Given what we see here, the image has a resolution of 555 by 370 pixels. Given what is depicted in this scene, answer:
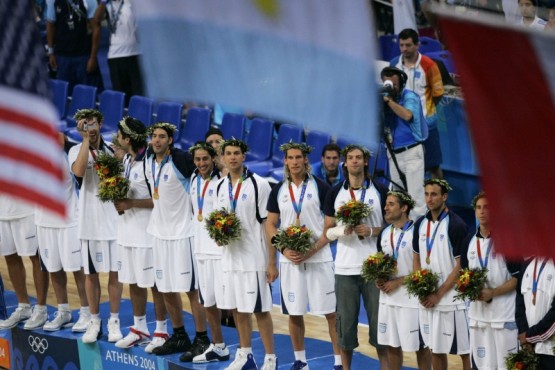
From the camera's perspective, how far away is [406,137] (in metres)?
11.9

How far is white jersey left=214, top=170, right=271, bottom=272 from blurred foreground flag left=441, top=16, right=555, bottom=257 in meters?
7.04

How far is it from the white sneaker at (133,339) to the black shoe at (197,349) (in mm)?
722

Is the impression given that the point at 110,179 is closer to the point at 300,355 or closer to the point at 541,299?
the point at 300,355

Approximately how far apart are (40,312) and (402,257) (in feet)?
15.7

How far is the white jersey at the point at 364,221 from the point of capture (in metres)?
9.75

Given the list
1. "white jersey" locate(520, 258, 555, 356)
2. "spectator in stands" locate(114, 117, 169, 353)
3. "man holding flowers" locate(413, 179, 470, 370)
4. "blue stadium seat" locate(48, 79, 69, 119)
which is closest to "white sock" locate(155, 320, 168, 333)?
"spectator in stands" locate(114, 117, 169, 353)

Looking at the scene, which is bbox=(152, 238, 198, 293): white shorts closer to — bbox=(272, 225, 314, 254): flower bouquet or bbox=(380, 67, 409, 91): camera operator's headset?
bbox=(272, 225, 314, 254): flower bouquet

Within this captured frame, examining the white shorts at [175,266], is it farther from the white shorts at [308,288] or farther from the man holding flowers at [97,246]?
the white shorts at [308,288]

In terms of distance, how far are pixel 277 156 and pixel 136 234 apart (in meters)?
2.94

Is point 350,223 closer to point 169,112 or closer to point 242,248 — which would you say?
point 242,248

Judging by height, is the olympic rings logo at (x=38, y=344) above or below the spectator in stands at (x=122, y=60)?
below

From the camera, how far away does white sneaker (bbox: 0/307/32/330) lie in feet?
42.6

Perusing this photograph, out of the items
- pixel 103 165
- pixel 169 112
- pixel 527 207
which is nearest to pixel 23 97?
pixel 527 207

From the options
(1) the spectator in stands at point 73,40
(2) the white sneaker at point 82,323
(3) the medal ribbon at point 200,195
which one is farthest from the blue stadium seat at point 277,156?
(1) the spectator in stands at point 73,40
